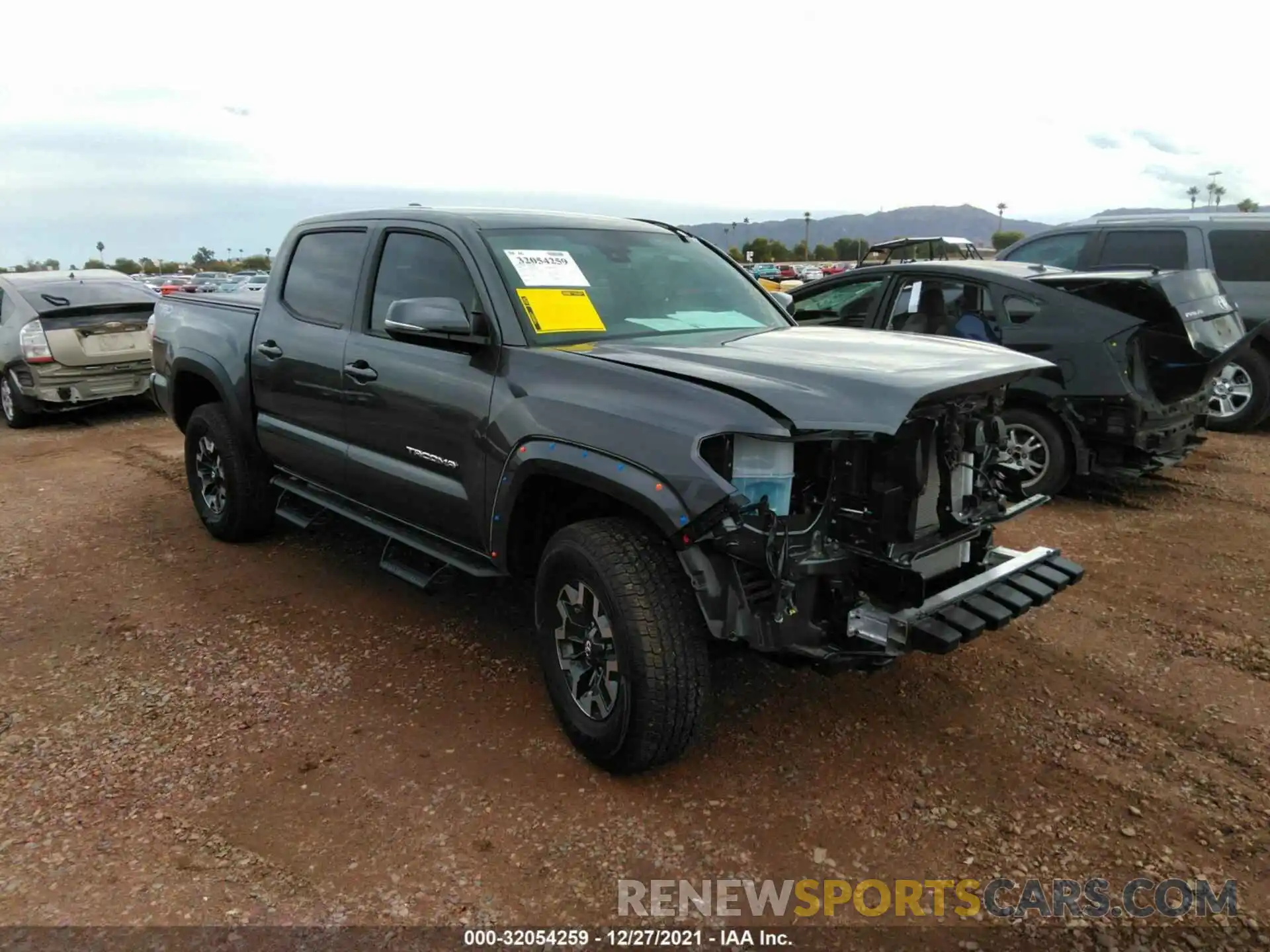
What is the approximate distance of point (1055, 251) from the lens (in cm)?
881

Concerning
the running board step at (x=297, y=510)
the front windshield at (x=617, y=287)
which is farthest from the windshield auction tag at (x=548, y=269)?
the running board step at (x=297, y=510)

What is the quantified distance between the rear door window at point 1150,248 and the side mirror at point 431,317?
24.3 ft

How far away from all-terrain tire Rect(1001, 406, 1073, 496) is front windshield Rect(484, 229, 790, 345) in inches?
96.2

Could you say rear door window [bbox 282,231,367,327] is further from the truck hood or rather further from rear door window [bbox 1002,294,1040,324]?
rear door window [bbox 1002,294,1040,324]

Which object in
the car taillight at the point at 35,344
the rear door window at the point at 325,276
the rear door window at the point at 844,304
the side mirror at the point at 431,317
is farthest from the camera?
the car taillight at the point at 35,344

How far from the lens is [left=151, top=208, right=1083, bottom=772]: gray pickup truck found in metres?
2.65

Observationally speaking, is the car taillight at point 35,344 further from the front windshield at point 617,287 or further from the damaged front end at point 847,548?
the damaged front end at point 847,548

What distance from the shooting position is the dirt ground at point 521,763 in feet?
8.41

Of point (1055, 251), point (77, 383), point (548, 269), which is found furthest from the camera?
point (77, 383)

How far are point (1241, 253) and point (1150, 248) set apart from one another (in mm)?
754

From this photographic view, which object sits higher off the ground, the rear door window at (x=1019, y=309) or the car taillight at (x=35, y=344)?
the rear door window at (x=1019, y=309)

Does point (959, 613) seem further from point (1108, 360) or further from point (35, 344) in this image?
point (35, 344)

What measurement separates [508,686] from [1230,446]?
7079 millimetres

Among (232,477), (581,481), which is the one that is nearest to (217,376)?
(232,477)
